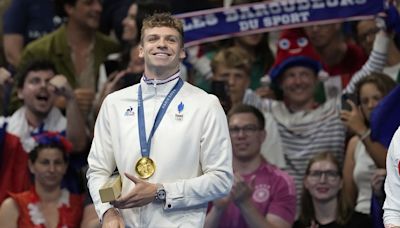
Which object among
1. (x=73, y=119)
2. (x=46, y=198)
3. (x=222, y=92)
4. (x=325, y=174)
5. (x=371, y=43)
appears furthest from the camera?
(x=371, y=43)

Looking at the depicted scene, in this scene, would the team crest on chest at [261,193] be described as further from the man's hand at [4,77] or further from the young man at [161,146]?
the man's hand at [4,77]

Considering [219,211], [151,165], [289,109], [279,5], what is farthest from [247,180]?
[151,165]

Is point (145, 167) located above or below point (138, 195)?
above

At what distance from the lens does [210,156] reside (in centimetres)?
707

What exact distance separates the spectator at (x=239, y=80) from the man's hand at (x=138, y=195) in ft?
9.21

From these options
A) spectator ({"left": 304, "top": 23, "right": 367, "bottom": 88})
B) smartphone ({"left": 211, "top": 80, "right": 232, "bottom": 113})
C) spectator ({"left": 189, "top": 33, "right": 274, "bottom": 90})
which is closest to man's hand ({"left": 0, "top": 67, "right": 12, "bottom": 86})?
spectator ({"left": 189, "top": 33, "right": 274, "bottom": 90})

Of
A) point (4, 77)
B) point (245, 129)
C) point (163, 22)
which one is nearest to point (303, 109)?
point (245, 129)

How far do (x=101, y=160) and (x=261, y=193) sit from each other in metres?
2.22

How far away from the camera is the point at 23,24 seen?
11211mm

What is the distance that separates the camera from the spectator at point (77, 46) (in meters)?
10.7

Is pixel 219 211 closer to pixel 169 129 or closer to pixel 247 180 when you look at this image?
pixel 247 180

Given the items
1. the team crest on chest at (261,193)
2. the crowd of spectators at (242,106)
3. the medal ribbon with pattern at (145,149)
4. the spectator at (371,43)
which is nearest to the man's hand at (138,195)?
the medal ribbon with pattern at (145,149)

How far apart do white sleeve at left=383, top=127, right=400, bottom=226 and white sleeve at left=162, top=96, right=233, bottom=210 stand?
2.80 feet

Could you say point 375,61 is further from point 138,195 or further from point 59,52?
point 138,195
